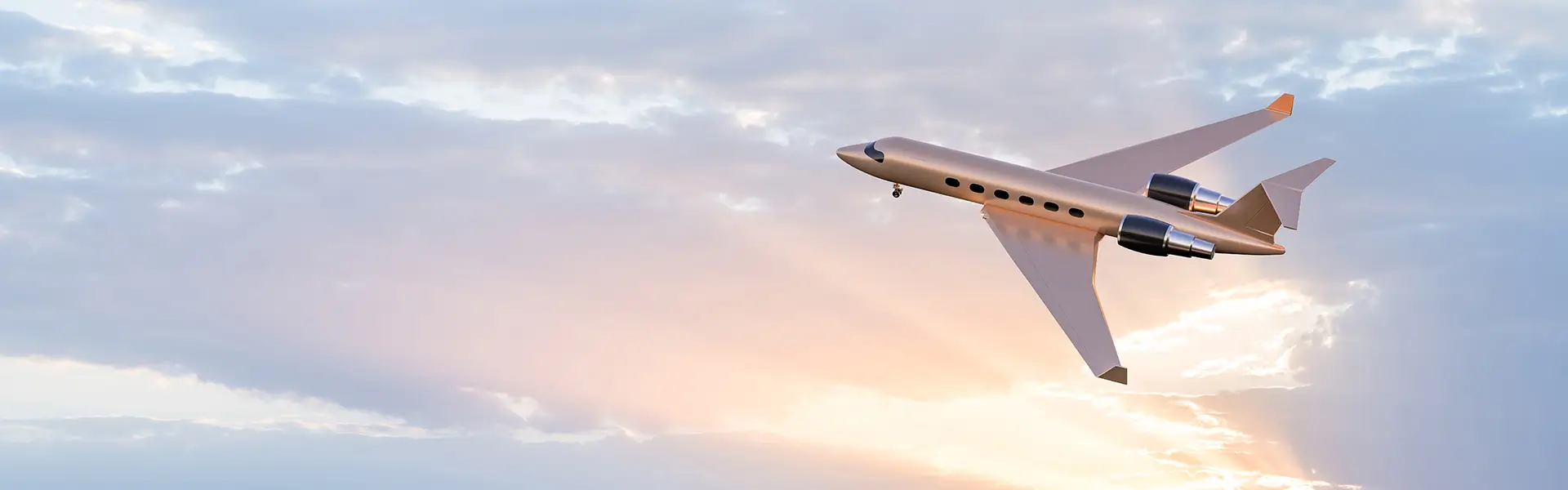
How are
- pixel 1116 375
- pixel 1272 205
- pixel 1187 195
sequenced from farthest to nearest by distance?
pixel 1187 195 → pixel 1272 205 → pixel 1116 375

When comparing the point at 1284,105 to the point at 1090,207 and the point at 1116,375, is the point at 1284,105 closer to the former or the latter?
the point at 1090,207

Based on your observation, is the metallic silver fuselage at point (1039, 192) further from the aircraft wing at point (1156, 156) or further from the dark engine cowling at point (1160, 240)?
the aircraft wing at point (1156, 156)

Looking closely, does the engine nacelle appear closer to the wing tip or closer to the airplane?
the airplane

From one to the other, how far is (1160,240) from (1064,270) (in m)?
4.47

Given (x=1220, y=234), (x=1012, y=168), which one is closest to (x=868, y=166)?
(x=1012, y=168)

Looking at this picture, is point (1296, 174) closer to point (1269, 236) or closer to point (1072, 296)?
point (1269, 236)

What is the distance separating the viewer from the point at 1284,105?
7750cm

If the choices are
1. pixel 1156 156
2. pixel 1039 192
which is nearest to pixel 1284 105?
pixel 1156 156

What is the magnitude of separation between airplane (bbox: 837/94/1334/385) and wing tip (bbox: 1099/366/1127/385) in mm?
694

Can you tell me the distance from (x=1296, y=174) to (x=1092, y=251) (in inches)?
388

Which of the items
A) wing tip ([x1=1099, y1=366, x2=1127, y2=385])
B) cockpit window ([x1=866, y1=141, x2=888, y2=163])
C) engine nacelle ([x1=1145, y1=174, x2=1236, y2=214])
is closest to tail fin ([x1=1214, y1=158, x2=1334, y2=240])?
engine nacelle ([x1=1145, y1=174, x2=1236, y2=214])

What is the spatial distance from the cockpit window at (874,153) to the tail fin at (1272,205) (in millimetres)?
16592

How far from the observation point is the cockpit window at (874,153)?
237 ft

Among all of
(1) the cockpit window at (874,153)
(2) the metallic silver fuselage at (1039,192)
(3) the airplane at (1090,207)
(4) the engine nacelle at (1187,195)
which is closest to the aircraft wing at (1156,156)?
(3) the airplane at (1090,207)
